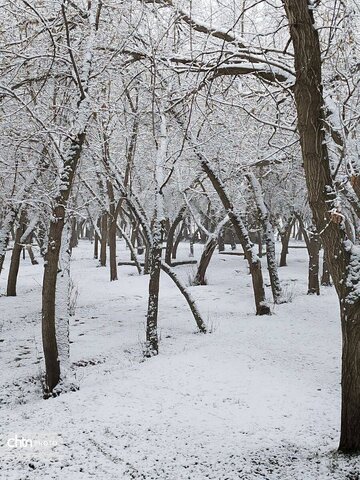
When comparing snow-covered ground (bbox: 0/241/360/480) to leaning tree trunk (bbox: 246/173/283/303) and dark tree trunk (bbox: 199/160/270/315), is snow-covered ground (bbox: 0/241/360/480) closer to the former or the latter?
dark tree trunk (bbox: 199/160/270/315)

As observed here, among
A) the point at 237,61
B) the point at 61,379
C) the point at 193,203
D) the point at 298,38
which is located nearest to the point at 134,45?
the point at 237,61

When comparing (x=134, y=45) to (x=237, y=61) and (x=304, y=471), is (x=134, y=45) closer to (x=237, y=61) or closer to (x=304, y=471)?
(x=237, y=61)

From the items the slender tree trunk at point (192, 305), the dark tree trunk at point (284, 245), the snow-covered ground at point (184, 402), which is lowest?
the snow-covered ground at point (184, 402)

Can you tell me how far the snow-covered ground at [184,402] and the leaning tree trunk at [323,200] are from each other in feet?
2.10

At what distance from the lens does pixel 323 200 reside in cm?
370

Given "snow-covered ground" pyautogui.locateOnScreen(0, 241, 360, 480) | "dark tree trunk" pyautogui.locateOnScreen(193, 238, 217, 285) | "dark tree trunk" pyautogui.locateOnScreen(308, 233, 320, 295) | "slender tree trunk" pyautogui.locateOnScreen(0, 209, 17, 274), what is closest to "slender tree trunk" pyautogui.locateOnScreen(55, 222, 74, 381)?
"snow-covered ground" pyautogui.locateOnScreen(0, 241, 360, 480)

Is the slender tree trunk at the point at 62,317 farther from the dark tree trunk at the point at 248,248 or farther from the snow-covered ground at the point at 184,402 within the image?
the dark tree trunk at the point at 248,248

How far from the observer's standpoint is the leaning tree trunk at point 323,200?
11.7ft

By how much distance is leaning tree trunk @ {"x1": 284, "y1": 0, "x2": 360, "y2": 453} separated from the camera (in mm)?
3562

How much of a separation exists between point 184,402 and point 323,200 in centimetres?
311

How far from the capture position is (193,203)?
24953 mm

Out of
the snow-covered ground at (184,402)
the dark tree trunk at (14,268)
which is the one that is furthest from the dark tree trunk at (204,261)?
the dark tree trunk at (14,268)

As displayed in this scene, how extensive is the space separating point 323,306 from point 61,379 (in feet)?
→ 25.4

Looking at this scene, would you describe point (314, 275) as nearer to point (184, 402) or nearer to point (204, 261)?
point (204, 261)
